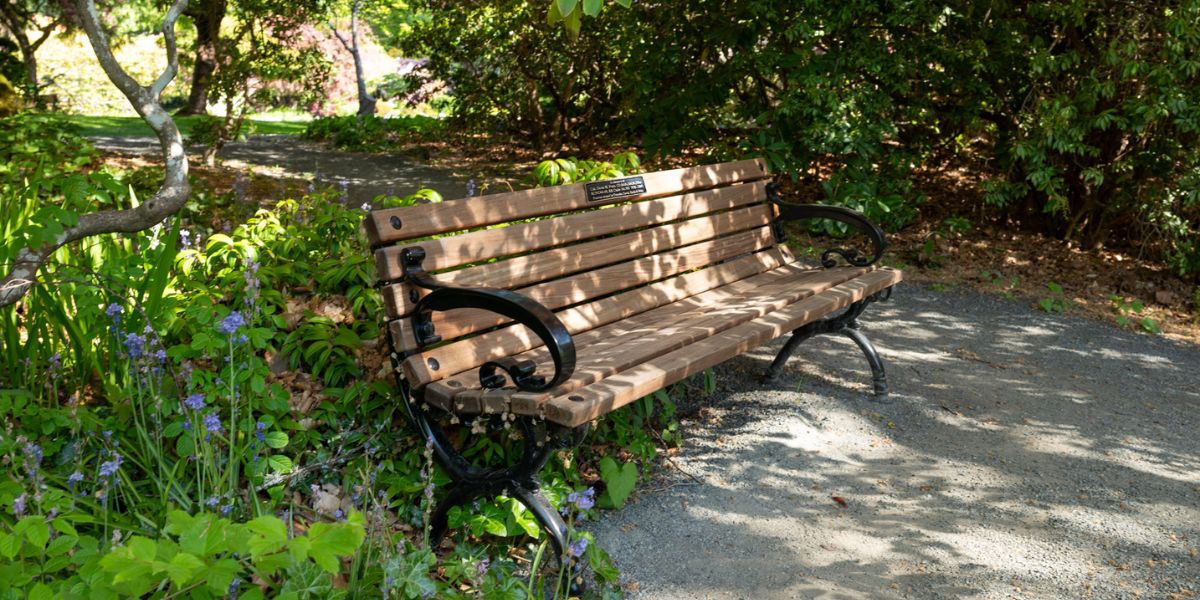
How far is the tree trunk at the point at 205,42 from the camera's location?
10.2 metres

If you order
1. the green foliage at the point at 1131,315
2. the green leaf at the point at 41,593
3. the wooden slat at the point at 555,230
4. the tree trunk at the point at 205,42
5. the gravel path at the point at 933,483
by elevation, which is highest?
the tree trunk at the point at 205,42

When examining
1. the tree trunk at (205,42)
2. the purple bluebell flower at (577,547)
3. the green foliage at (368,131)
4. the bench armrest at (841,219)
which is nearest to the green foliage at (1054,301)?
the bench armrest at (841,219)

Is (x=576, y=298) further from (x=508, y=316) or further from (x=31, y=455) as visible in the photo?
(x=31, y=455)

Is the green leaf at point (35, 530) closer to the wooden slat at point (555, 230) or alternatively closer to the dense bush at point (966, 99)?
the wooden slat at point (555, 230)

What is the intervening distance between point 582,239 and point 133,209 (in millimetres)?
1606

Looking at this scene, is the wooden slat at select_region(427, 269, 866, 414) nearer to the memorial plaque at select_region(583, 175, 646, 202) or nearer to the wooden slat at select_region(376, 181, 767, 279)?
the wooden slat at select_region(376, 181, 767, 279)

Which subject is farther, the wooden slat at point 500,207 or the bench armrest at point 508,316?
the wooden slat at point 500,207

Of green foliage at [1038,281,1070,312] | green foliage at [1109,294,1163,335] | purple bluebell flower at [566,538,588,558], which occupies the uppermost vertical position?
purple bluebell flower at [566,538,588,558]

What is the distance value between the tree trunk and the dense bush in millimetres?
4552

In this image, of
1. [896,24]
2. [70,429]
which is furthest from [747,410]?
[896,24]

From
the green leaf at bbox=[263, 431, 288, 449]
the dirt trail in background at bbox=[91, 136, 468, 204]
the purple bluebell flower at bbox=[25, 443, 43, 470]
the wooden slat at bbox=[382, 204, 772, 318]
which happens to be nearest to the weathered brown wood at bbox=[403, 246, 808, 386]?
the wooden slat at bbox=[382, 204, 772, 318]

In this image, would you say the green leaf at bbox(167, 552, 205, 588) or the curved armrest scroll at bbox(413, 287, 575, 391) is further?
the curved armrest scroll at bbox(413, 287, 575, 391)

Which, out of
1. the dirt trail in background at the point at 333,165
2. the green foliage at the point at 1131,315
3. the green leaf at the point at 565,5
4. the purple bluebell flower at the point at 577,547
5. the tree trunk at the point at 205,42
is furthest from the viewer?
the tree trunk at the point at 205,42

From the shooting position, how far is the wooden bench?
293 cm
